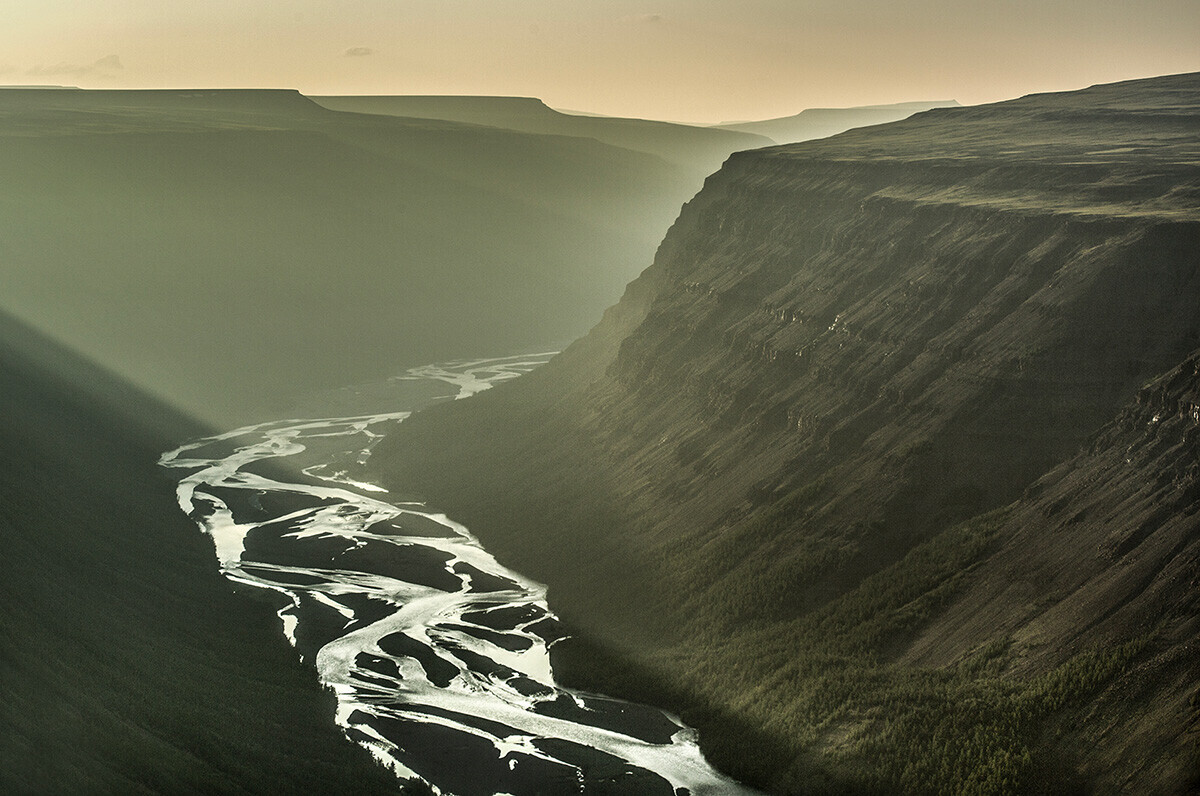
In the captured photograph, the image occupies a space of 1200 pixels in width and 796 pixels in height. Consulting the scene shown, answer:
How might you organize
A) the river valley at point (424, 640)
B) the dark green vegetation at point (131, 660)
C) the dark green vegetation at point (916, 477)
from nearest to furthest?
the dark green vegetation at point (916, 477) < the dark green vegetation at point (131, 660) < the river valley at point (424, 640)

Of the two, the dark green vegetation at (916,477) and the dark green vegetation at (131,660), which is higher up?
the dark green vegetation at (916,477)

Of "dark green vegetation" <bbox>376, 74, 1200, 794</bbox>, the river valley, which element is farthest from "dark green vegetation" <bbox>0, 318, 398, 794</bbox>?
"dark green vegetation" <bbox>376, 74, 1200, 794</bbox>

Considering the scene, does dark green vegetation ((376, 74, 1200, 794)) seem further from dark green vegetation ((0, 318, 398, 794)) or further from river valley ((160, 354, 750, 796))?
dark green vegetation ((0, 318, 398, 794))

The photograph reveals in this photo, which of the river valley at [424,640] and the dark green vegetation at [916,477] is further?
the river valley at [424,640]

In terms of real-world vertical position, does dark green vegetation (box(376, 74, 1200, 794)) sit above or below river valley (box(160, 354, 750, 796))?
above

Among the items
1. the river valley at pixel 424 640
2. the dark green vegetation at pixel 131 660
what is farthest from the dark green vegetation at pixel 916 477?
the dark green vegetation at pixel 131 660

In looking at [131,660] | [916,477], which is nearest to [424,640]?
[131,660]

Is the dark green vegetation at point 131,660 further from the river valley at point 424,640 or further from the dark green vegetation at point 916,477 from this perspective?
the dark green vegetation at point 916,477
